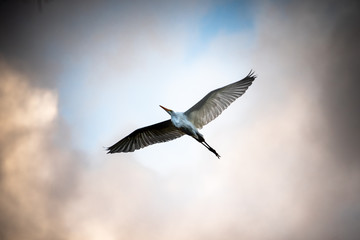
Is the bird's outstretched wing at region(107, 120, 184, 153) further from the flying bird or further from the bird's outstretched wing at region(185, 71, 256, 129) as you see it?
the bird's outstretched wing at region(185, 71, 256, 129)

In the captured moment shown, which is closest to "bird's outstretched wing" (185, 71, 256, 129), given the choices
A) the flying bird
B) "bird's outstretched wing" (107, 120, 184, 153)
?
the flying bird

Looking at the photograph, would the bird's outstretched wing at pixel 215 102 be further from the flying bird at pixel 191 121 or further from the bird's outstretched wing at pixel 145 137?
the bird's outstretched wing at pixel 145 137

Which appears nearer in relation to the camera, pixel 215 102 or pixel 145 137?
pixel 215 102

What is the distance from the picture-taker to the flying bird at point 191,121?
12.1 metres

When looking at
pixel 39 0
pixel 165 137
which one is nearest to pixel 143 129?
pixel 165 137

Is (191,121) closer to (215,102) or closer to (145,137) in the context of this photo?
(215,102)

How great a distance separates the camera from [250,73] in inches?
472

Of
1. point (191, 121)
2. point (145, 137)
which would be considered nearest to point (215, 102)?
point (191, 121)

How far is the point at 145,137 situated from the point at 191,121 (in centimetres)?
247

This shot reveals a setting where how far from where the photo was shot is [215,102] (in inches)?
493

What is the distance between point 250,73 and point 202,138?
135 inches

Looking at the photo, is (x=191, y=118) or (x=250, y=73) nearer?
(x=250, y=73)

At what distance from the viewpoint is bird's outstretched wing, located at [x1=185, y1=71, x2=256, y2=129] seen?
39.5 feet

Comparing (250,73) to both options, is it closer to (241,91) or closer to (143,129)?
(241,91)
